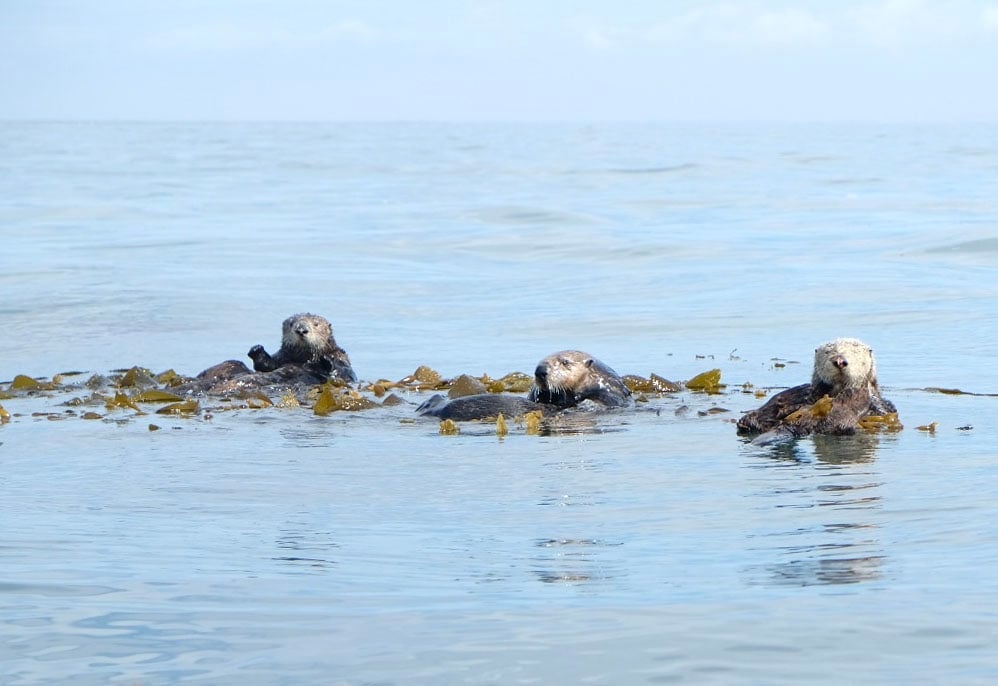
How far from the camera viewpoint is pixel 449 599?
176 inches

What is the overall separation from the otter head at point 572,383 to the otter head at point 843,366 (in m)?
1.54

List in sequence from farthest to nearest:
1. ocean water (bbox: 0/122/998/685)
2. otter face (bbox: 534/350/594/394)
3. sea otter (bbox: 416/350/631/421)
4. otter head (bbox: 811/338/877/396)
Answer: otter face (bbox: 534/350/594/394)
sea otter (bbox: 416/350/631/421)
otter head (bbox: 811/338/877/396)
ocean water (bbox: 0/122/998/685)

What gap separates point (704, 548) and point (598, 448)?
7.88ft

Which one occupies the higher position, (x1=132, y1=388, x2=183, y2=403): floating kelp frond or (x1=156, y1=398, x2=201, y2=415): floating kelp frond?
(x1=132, y1=388, x2=183, y2=403): floating kelp frond

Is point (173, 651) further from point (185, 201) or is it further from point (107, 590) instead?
point (185, 201)

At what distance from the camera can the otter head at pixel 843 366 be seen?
7.64m

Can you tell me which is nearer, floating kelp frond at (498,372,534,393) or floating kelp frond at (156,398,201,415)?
floating kelp frond at (156,398,201,415)

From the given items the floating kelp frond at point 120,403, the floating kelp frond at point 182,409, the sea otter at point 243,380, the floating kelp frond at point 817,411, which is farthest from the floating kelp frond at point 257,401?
the floating kelp frond at point 817,411

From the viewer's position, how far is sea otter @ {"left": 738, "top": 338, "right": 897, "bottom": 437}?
7531mm

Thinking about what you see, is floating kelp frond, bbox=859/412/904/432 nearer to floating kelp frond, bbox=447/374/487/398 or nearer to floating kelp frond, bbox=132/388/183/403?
floating kelp frond, bbox=447/374/487/398

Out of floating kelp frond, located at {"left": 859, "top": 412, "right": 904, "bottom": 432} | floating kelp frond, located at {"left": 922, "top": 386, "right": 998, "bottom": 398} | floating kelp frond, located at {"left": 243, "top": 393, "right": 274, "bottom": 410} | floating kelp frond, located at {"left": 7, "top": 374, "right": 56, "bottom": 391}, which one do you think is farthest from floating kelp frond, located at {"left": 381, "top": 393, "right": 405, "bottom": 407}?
floating kelp frond, located at {"left": 922, "top": 386, "right": 998, "bottom": 398}

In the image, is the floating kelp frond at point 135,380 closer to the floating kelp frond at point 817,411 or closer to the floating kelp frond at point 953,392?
the floating kelp frond at point 817,411

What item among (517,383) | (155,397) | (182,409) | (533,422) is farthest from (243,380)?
(533,422)

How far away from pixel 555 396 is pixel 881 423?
2027 mm
